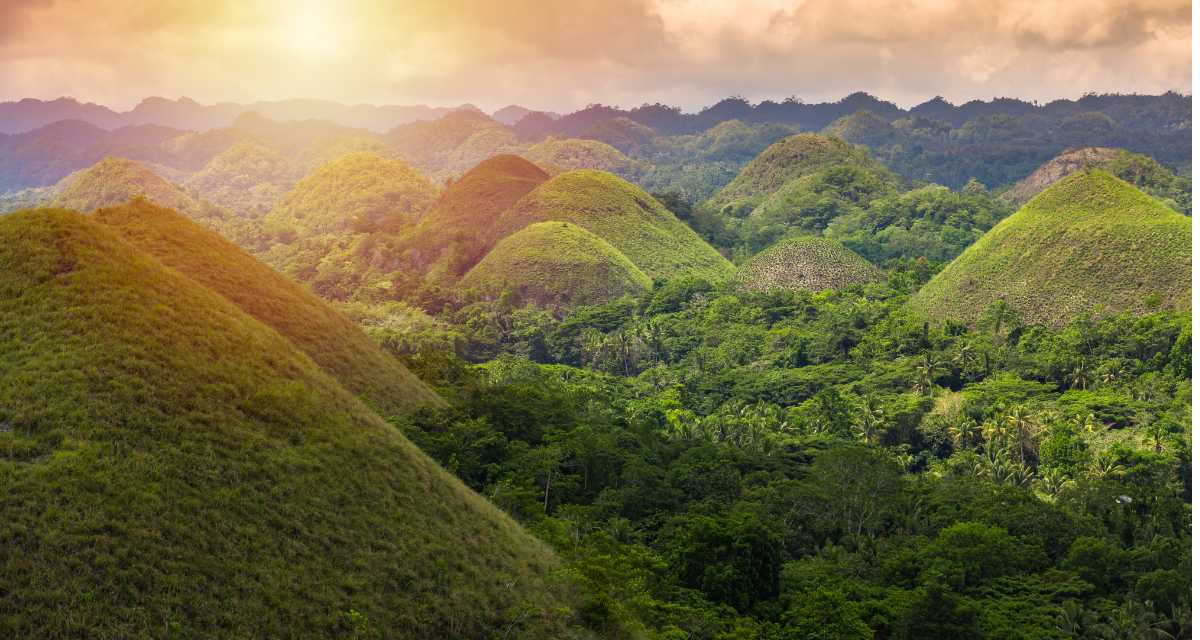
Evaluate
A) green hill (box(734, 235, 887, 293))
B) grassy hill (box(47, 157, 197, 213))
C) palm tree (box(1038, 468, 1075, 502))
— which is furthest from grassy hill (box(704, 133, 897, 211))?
palm tree (box(1038, 468, 1075, 502))

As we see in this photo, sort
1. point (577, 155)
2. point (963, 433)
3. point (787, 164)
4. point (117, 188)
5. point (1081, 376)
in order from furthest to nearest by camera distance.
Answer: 1. point (577, 155)
2. point (787, 164)
3. point (117, 188)
4. point (1081, 376)
5. point (963, 433)

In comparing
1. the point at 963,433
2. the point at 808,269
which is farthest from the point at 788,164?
the point at 963,433

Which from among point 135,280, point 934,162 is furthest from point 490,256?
point 934,162

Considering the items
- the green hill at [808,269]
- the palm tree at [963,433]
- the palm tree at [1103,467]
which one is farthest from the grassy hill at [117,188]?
the palm tree at [1103,467]

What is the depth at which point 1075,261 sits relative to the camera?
54.4 m

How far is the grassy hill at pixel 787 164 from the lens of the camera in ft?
423

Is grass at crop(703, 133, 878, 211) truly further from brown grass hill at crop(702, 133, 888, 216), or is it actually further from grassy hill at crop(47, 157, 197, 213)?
grassy hill at crop(47, 157, 197, 213)

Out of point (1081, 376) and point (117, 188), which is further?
point (117, 188)

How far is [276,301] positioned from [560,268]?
50090 millimetres

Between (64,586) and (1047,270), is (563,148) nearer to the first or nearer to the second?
(1047,270)

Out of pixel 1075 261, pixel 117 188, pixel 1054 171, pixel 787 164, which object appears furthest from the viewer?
pixel 787 164

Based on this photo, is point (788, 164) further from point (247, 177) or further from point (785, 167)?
point (247, 177)

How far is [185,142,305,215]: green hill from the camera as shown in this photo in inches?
6103

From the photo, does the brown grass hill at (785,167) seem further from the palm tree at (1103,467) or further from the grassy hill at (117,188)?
the palm tree at (1103,467)
